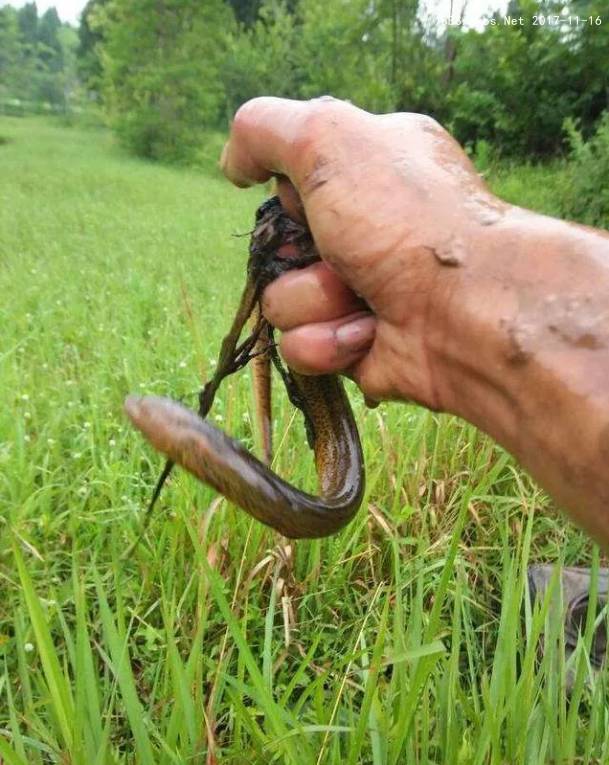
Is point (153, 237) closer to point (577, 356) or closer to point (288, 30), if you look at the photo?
point (577, 356)

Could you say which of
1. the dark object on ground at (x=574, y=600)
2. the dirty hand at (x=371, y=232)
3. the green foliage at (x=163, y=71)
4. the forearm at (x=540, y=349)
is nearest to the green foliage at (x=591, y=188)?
the dark object on ground at (x=574, y=600)

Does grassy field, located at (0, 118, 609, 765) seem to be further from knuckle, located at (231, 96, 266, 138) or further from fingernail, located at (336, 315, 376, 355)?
knuckle, located at (231, 96, 266, 138)

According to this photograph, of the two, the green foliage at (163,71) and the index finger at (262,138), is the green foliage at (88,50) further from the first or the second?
the index finger at (262,138)

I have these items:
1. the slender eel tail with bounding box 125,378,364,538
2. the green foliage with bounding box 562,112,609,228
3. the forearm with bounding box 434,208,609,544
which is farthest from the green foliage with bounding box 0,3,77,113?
the forearm with bounding box 434,208,609,544

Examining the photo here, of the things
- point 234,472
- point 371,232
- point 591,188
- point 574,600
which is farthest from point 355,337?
point 591,188

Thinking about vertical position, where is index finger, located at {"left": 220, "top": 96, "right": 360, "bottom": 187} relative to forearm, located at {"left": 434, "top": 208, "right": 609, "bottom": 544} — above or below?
above

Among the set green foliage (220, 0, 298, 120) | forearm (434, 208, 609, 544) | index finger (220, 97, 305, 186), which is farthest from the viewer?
green foliage (220, 0, 298, 120)
